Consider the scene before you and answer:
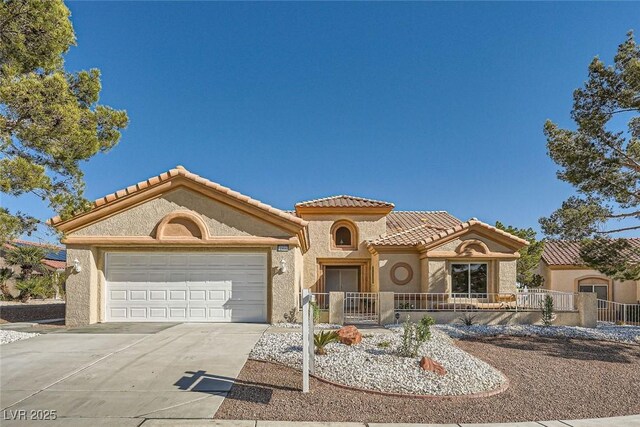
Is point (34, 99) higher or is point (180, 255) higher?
point (34, 99)

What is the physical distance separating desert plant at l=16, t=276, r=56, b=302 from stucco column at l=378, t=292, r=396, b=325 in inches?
939

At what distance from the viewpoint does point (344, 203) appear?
2356 centimetres

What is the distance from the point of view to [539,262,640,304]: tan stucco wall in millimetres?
26203

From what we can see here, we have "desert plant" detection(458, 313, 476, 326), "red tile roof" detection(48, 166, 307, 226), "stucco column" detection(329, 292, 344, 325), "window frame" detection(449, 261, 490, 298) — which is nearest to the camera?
"red tile roof" detection(48, 166, 307, 226)

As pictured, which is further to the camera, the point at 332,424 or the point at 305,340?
the point at 305,340

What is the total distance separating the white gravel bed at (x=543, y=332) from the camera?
13.8 m

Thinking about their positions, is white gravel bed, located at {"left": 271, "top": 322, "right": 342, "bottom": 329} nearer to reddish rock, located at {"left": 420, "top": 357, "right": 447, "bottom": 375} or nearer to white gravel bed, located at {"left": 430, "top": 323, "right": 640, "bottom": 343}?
white gravel bed, located at {"left": 430, "top": 323, "right": 640, "bottom": 343}

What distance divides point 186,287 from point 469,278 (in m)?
12.5

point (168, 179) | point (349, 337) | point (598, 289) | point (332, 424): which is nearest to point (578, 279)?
point (598, 289)

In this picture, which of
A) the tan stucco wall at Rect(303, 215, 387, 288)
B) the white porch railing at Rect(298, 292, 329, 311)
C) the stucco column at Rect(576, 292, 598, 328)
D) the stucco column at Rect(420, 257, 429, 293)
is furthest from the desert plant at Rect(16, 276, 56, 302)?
the stucco column at Rect(576, 292, 598, 328)

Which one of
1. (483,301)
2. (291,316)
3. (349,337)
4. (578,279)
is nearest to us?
(349,337)

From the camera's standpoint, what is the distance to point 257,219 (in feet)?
47.9

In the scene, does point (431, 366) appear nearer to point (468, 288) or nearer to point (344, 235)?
point (468, 288)

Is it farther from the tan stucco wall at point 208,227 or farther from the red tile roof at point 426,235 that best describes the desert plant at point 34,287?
the red tile roof at point 426,235
